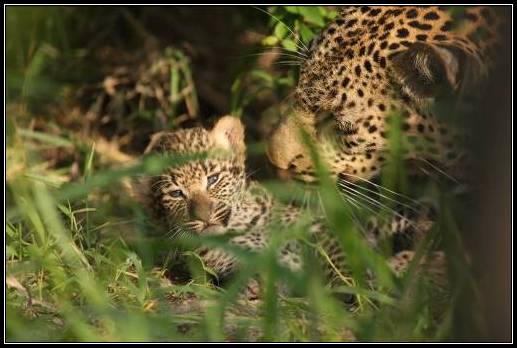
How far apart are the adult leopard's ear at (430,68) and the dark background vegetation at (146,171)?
0.83 m

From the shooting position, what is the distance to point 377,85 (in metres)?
4.72

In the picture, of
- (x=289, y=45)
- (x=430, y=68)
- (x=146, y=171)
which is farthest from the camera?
(x=289, y=45)

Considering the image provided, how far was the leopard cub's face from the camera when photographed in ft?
15.6

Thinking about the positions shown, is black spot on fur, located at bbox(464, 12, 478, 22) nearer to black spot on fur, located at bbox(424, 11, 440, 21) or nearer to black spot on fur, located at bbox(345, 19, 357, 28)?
black spot on fur, located at bbox(424, 11, 440, 21)

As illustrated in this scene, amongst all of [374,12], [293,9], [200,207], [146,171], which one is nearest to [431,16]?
[374,12]

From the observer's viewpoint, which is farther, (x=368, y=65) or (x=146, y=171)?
(x=368, y=65)

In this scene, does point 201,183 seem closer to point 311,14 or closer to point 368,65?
point 368,65

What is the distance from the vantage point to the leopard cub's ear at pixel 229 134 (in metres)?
5.24

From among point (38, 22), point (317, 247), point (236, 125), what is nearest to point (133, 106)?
point (38, 22)

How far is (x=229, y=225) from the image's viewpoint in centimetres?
491

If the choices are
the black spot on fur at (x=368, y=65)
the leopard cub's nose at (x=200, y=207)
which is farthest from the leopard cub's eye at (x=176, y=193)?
the black spot on fur at (x=368, y=65)

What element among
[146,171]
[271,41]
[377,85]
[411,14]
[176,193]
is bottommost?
[176,193]

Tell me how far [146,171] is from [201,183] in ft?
3.33

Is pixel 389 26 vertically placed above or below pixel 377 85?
above
